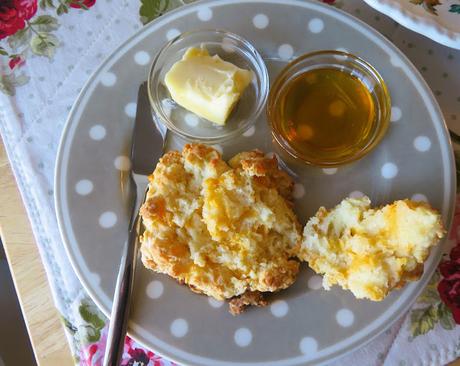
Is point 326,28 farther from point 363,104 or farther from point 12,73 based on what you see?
point 12,73

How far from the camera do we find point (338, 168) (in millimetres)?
1560

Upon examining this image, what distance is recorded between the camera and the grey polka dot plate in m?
1.45

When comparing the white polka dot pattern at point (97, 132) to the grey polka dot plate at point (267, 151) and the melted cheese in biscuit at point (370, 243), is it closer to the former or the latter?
the grey polka dot plate at point (267, 151)

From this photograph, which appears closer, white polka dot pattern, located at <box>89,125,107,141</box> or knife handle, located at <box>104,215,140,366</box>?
knife handle, located at <box>104,215,140,366</box>

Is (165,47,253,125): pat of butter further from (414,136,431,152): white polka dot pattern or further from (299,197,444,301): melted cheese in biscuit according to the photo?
(414,136,431,152): white polka dot pattern

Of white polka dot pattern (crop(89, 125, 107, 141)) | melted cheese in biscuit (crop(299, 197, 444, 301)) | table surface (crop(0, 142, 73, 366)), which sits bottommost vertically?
table surface (crop(0, 142, 73, 366))

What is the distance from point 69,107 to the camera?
67.4 inches

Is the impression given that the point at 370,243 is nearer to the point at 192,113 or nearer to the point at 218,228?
the point at 218,228

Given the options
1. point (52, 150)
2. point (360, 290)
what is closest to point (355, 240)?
point (360, 290)

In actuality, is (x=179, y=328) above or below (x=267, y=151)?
below

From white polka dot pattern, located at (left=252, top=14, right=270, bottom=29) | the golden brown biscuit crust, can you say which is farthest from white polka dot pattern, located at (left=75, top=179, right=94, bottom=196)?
white polka dot pattern, located at (left=252, top=14, right=270, bottom=29)

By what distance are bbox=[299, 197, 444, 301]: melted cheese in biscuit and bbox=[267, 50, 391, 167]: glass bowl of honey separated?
0.69 ft

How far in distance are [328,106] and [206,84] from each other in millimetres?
389

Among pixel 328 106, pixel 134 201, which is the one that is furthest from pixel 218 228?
pixel 328 106
